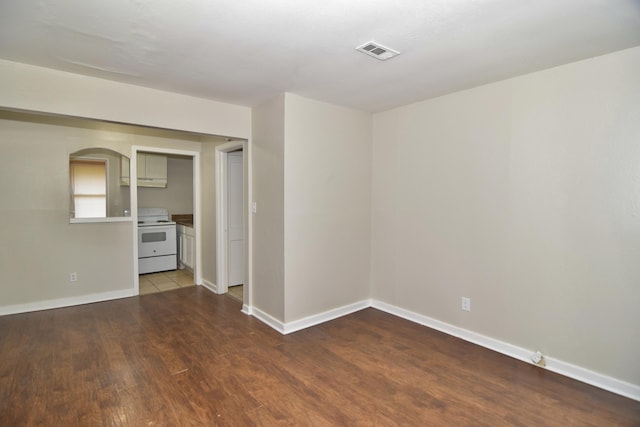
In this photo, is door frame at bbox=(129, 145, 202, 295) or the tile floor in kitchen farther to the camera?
the tile floor in kitchen

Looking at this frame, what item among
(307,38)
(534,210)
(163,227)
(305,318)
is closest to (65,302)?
(163,227)

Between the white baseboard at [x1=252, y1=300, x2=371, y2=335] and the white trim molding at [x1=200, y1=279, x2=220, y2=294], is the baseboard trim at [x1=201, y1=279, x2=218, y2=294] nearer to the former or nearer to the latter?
the white trim molding at [x1=200, y1=279, x2=220, y2=294]

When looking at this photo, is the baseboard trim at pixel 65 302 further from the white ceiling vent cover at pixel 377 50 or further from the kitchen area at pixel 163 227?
the white ceiling vent cover at pixel 377 50

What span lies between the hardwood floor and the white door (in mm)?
1339

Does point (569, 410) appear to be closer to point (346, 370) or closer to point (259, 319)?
point (346, 370)

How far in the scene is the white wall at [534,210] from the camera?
91.7 inches

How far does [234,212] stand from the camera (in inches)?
188

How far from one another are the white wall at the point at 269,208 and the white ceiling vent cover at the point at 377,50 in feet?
4.07

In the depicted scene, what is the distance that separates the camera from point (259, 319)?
3.73 m

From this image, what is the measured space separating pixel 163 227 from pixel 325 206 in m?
3.69

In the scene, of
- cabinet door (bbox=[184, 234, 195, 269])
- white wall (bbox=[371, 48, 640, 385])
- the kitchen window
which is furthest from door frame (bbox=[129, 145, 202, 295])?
white wall (bbox=[371, 48, 640, 385])

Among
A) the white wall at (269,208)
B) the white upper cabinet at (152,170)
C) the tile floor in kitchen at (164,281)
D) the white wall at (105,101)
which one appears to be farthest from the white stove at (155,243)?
the white wall at (105,101)

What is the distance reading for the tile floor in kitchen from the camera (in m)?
4.96

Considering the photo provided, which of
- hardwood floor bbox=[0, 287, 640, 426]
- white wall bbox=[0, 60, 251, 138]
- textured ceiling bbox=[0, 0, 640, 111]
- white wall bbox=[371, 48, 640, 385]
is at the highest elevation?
textured ceiling bbox=[0, 0, 640, 111]
